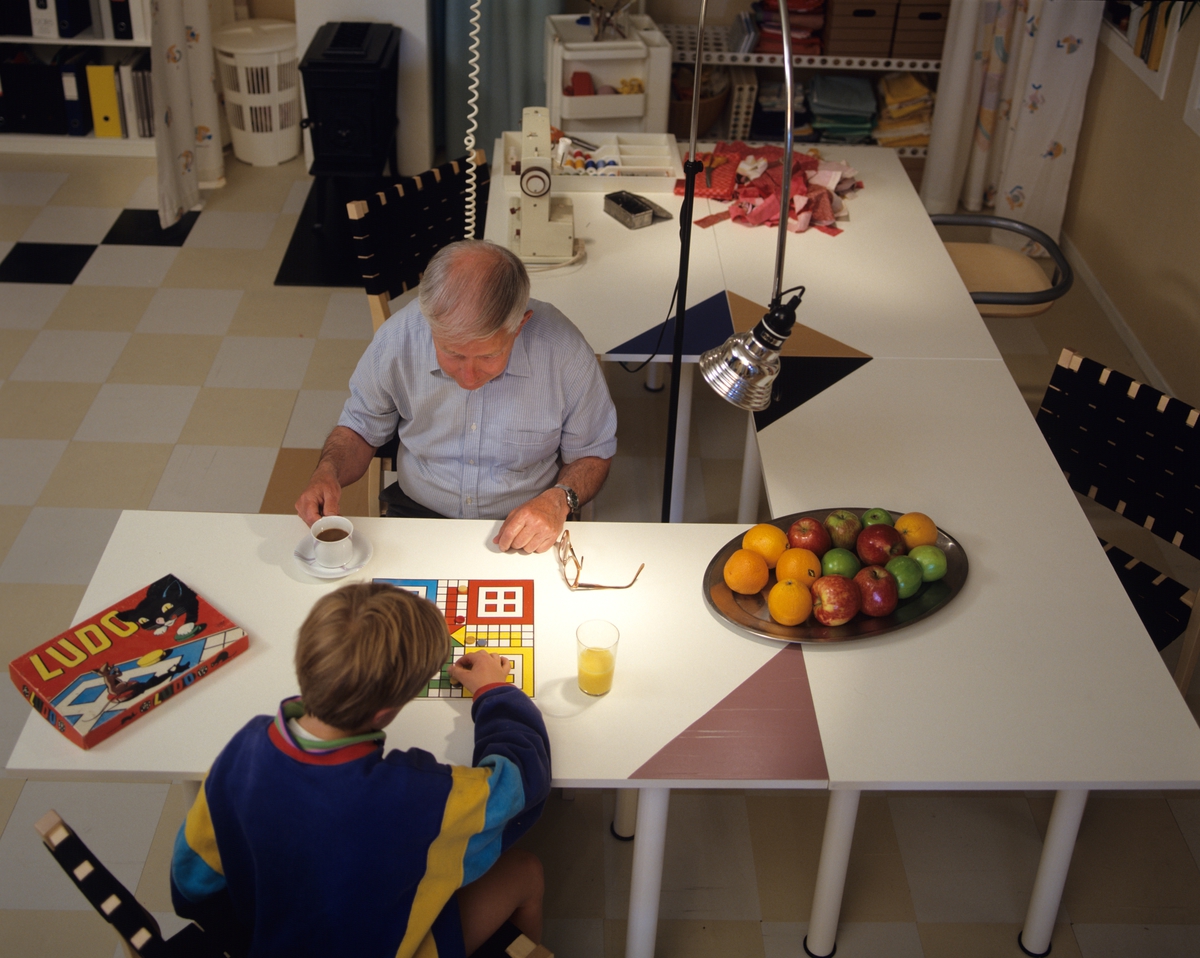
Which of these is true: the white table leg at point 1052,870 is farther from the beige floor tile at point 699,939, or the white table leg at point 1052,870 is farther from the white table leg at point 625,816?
the white table leg at point 625,816

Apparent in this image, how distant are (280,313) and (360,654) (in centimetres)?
311

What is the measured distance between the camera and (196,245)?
4.70 m

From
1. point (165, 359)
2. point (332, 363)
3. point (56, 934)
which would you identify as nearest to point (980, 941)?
point (56, 934)

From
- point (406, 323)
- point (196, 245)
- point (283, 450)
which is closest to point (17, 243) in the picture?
point (196, 245)

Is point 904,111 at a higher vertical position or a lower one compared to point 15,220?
higher

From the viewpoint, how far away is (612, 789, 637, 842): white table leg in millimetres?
2410

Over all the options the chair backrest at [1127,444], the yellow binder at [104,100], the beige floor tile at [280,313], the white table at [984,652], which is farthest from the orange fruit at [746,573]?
the yellow binder at [104,100]

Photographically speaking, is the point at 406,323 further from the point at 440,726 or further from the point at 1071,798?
the point at 1071,798

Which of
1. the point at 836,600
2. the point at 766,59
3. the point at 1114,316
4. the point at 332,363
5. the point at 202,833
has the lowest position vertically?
the point at 332,363

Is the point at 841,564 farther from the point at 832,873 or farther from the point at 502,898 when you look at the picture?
the point at 502,898

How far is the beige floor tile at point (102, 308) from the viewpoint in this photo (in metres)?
4.17

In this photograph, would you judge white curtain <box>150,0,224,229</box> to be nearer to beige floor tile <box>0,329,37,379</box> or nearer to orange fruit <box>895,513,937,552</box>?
beige floor tile <box>0,329,37,379</box>

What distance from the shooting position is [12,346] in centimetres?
403

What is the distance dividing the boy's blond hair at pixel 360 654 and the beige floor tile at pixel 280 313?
9.41 feet
